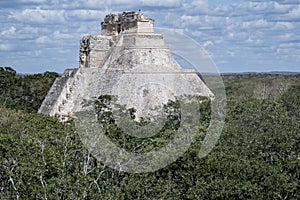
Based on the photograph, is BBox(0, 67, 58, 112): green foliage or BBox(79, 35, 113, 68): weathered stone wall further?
BBox(0, 67, 58, 112): green foliage

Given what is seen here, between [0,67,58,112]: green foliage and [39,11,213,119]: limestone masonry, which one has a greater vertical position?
[39,11,213,119]: limestone masonry

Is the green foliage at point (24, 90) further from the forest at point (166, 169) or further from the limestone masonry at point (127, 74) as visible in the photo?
the forest at point (166, 169)

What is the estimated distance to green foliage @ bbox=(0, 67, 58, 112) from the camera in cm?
3234

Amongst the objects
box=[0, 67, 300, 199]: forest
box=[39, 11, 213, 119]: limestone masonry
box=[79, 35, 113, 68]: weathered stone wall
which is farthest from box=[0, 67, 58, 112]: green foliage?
box=[0, 67, 300, 199]: forest

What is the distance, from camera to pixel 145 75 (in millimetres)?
22594

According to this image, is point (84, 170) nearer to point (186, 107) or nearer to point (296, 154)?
point (296, 154)

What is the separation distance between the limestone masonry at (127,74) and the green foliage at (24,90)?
27.5 ft

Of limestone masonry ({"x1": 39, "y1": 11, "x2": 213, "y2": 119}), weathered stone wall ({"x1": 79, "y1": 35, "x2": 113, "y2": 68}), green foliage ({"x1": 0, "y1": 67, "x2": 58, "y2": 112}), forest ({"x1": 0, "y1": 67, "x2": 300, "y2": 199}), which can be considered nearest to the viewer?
forest ({"x1": 0, "y1": 67, "x2": 300, "y2": 199})

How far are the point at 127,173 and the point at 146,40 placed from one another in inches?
457

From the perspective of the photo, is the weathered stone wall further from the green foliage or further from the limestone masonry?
the green foliage

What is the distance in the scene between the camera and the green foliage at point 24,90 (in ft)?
106

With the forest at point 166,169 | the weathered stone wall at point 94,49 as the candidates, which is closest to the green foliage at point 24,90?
the weathered stone wall at point 94,49

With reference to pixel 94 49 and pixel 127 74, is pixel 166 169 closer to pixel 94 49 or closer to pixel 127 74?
pixel 127 74

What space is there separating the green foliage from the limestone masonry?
8395 mm
